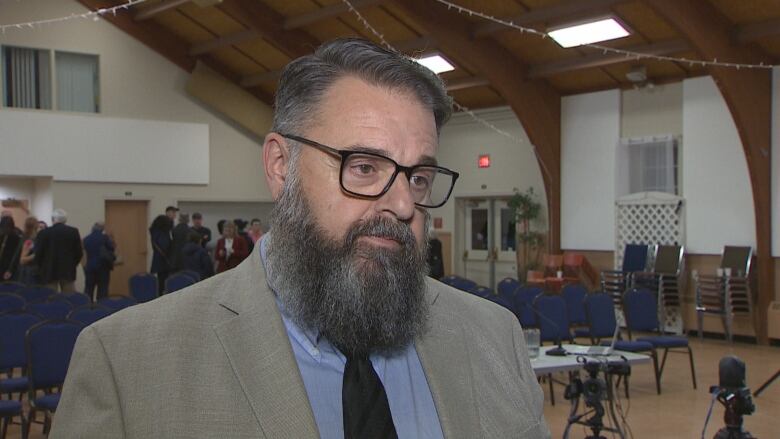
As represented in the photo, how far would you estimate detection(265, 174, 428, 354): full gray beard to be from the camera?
127 cm

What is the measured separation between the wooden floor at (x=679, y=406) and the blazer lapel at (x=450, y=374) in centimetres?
493

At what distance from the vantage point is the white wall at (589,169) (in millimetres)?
13258

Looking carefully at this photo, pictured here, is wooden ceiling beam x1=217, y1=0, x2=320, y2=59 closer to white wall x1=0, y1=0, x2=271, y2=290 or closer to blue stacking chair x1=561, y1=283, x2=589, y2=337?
white wall x1=0, y1=0, x2=271, y2=290

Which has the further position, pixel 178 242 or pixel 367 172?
pixel 178 242

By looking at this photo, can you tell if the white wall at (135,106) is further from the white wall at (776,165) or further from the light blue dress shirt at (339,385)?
the light blue dress shirt at (339,385)

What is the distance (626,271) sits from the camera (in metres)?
12.5

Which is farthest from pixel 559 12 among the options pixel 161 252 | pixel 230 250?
pixel 161 252

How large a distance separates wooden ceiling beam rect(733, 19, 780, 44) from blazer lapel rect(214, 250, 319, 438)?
1045 cm

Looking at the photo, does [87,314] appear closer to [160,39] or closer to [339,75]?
[339,75]

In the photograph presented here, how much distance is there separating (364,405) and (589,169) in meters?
12.9

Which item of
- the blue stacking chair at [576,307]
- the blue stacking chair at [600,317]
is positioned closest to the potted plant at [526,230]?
the blue stacking chair at [576,307]

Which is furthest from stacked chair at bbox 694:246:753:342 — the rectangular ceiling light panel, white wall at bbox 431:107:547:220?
white wall at bbox 431:107:547:220

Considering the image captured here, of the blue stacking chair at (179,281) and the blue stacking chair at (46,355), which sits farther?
the blue stacking chair at (179,281)

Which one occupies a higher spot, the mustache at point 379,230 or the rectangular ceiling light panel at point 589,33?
the rectangular ceiling light panel at point 589,33
